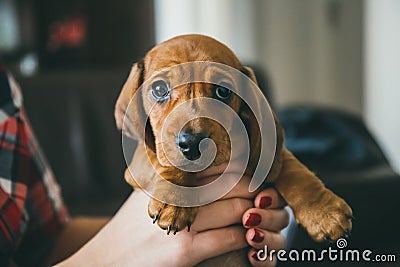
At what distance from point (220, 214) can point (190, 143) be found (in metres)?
0.12

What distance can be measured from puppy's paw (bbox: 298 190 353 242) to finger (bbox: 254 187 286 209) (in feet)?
0.14

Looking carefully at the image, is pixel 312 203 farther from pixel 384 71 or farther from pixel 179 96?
pixel 384 71

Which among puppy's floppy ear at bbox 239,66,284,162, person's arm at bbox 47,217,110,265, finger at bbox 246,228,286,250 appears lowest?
person's arm at bbox 47,217,110,265

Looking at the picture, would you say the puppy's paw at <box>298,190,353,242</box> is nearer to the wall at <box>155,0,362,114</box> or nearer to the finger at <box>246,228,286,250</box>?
the finger at <box>246,228,286,250</box>

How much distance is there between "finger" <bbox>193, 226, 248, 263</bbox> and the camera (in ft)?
2.13

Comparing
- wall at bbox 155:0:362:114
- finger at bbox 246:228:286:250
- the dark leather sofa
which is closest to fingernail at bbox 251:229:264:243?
finger at bbox 246:228:286:250

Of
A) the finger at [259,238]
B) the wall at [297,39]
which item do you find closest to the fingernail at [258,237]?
the finger at [259,238]

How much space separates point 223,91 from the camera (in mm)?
667

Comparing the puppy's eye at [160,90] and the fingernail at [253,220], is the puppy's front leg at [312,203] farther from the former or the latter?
the puppy's eye at [160,90]

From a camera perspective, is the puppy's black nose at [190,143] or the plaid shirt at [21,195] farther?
the plaid shirt at [21,195]

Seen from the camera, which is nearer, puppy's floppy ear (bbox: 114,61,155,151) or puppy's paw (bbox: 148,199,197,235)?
puppy's paw (bbox: 148,199,197,235)

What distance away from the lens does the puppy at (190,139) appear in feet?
1.99

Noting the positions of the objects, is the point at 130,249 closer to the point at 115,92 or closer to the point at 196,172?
the point at 196,172

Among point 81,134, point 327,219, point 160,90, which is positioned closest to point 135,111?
point 160,90
